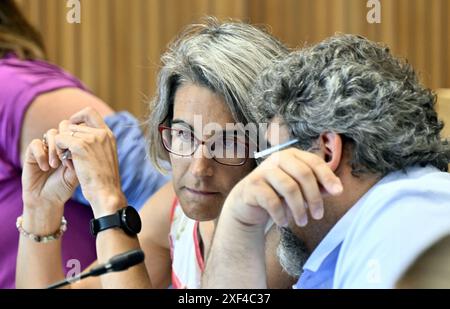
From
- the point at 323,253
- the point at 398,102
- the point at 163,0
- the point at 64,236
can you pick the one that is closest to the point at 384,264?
the point at 323,253

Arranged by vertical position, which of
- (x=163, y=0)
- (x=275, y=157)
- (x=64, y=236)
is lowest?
(x=64, y=236)

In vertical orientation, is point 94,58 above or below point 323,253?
above

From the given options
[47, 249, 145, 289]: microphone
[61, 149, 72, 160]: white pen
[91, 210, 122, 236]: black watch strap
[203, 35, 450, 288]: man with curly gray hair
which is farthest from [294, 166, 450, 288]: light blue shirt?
[61, 149, 72, 160]: white pen

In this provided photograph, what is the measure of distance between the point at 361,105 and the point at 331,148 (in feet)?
0.21

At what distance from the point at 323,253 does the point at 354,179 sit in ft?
0.33

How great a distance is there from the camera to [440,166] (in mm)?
1076

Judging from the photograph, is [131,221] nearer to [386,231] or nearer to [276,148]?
[276,148]

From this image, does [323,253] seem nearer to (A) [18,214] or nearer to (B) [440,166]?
(B) [440,166]

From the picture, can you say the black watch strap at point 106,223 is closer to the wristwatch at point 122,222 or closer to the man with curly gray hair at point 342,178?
the wristwatch at point 122,222

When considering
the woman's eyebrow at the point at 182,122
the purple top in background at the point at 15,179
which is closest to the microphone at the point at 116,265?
the woman's eyebrow at the point at 182,122

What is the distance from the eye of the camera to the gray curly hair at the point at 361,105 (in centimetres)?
99

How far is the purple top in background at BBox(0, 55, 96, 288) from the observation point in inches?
59.5

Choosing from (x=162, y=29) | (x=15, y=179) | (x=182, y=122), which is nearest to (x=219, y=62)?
(x=182, y=122)

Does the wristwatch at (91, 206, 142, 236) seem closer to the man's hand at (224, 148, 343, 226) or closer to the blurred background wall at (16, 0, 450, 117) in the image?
the man's hand at (224, 148, 343, 226)
